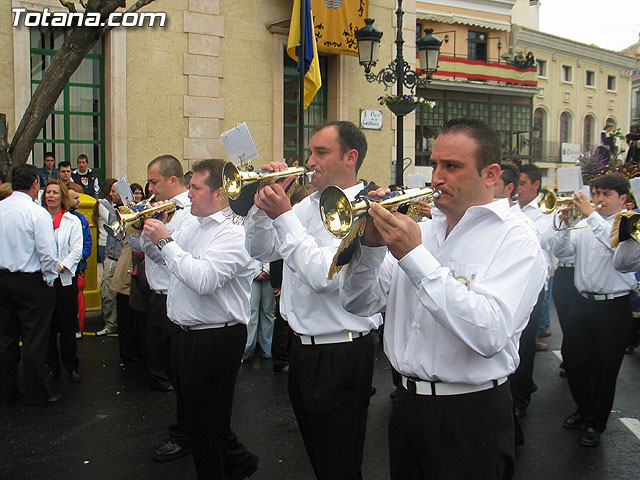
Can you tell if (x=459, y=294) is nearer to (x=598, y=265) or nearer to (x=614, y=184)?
(x=598, y=265)

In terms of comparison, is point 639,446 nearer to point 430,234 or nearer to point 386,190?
point 430,234

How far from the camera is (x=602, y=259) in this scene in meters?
5.10

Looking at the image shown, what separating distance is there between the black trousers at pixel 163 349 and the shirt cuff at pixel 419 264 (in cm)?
238

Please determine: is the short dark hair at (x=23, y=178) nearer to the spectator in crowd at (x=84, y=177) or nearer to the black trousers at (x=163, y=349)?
the black trousers at (x=163, y=349)

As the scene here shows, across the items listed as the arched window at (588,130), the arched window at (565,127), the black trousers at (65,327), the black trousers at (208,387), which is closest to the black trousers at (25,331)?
the black trousers at (65,327)

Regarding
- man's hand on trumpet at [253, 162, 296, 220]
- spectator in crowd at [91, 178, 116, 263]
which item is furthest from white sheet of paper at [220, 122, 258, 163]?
spectator in crowd at [91, 178, 116, 263]

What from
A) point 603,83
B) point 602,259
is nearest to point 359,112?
point 602,259

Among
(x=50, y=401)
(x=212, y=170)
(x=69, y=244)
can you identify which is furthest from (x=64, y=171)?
(x=212, y=170)

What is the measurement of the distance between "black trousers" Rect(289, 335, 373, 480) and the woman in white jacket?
13.1 feet

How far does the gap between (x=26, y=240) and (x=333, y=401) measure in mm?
3898

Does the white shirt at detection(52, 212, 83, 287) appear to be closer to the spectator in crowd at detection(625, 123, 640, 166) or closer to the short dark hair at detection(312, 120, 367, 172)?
the short dark hair at detection(312, 120, 367, 172)

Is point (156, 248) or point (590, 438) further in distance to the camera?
point (590, 438)

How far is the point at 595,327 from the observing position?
5.09m

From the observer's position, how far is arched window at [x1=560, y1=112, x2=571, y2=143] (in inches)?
1683
